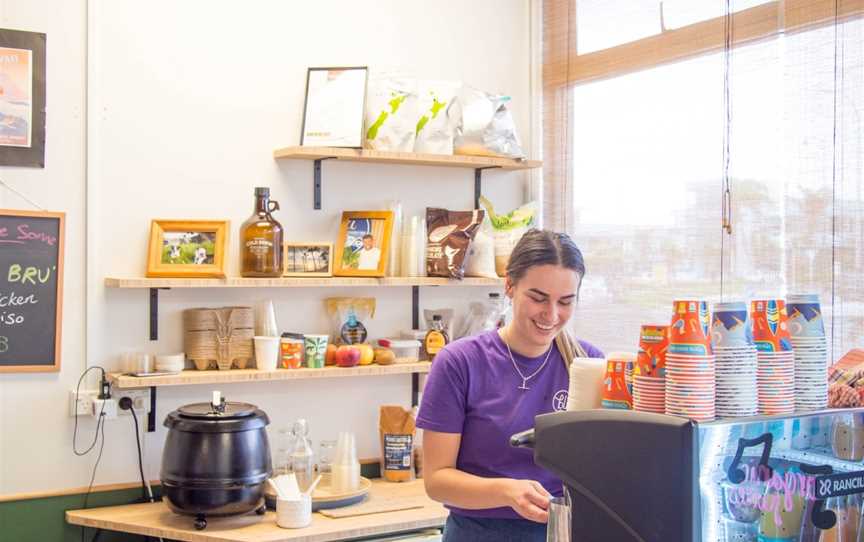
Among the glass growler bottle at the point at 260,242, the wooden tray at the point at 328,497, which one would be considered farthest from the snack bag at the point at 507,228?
the wooden tray at the point at 328,497

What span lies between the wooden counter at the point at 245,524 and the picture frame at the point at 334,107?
1260 millimetres

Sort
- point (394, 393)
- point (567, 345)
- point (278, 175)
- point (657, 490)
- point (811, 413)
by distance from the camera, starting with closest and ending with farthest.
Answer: point (657, 490), point (811, 413), point (567, 345), point (278, 175), point (394, 393)

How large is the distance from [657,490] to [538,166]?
259 cm

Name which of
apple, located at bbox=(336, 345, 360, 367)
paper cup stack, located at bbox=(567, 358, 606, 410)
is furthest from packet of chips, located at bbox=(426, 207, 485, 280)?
paper cup stack, located at bbox=(567, 358, 606, 410)

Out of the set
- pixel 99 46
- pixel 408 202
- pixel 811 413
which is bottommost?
pixel 811 413

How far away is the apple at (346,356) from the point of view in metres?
3.45

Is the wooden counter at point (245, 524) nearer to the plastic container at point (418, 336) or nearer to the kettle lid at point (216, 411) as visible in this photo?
the kettle lid at point (216, 411)

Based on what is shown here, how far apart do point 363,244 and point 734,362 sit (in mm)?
2216

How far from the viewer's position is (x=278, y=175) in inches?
137

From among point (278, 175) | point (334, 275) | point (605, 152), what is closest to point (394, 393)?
point (334, 275)

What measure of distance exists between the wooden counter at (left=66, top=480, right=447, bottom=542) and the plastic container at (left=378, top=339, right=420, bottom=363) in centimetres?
58

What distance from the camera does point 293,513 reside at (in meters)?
2.93

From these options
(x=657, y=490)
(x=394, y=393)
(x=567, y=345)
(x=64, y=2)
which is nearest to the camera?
(x=657, y=490)

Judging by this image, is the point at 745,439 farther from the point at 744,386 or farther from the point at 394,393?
the point at 394,393
